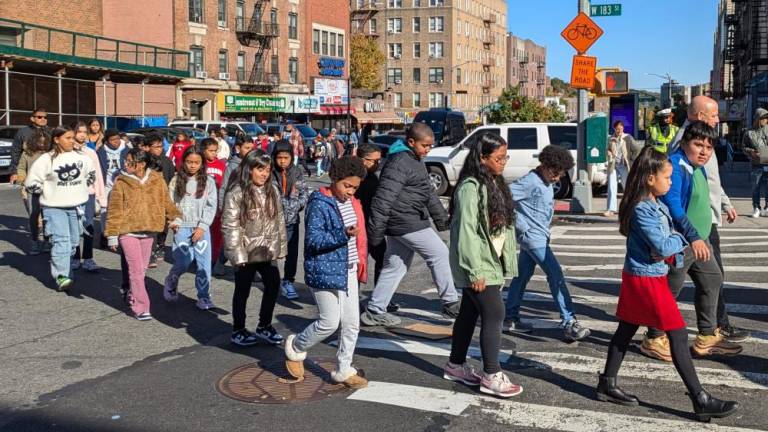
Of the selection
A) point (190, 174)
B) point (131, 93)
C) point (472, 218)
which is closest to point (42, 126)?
point (190, 174)

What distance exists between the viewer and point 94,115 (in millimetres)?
35875

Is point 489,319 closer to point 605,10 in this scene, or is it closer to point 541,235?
point 541,235

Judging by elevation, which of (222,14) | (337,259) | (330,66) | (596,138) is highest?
(222,14)

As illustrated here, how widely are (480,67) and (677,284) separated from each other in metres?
96.6

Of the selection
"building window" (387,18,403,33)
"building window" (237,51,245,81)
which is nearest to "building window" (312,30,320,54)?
"building window" (237,51,245,81)

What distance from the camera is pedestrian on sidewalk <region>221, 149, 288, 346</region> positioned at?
267 inches

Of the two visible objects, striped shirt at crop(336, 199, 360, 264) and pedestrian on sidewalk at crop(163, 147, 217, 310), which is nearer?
striped shirt at crop(336, 199, 360, 264)

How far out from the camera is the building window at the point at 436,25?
9000 cm

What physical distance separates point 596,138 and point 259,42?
40.4 meters

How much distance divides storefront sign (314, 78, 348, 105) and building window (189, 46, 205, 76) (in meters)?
10.6

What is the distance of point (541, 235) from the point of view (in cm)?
725

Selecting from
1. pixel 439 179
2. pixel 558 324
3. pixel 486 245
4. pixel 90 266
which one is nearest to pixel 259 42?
pixel 439 179

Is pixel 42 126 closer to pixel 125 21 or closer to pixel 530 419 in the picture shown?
pixel 530 419

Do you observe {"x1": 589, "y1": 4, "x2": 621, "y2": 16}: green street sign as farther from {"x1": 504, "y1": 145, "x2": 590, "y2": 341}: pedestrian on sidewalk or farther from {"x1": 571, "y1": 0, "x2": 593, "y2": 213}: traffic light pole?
{"x1": 504, "y1": 145, "x2": 590, "y2": 341}: pedestrian on sidewalk
